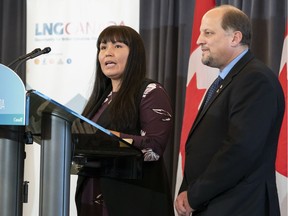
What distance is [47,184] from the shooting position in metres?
1.41

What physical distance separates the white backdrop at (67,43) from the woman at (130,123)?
1.57 meters

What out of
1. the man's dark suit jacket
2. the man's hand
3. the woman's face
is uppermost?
the woman's face

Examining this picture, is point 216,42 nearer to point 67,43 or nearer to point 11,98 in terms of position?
point 11,98

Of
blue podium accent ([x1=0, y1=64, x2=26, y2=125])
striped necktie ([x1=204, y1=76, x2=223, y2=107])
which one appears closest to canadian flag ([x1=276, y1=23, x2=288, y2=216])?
striped necktie ([x1=204, y1=76, x2=223, y2=107])

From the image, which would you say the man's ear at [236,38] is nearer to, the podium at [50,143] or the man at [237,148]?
the man at [237,148]

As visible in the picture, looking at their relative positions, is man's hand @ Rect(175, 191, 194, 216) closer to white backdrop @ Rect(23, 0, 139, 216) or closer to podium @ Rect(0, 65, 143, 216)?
podium @ Rect(0, 65, 143, 216)

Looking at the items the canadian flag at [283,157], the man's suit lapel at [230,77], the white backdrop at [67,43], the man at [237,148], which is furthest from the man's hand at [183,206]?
the white backdrop at [67,43]

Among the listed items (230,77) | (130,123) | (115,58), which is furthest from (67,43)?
(230,77)

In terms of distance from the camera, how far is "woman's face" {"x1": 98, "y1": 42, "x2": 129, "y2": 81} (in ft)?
7.25

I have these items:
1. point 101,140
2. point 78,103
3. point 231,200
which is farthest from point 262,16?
point 101,140

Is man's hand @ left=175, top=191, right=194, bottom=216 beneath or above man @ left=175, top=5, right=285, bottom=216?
beneath

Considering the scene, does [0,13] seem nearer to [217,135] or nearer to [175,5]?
[175,5]

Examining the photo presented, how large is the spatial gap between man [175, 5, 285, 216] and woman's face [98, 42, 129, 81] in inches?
17.9

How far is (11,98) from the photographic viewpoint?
1.21 m
